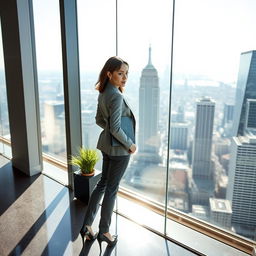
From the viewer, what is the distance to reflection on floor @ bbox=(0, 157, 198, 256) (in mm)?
2318

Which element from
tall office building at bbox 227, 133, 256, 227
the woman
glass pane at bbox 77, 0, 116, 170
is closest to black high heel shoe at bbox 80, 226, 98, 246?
the woman

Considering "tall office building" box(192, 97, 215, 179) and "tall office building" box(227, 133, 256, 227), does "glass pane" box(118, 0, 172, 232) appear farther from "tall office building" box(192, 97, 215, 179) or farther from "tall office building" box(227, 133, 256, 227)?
"tall office building" box(227, 133, 256, 227)

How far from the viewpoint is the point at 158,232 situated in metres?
2.57

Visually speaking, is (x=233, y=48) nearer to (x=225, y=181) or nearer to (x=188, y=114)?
(x=188, y=114)

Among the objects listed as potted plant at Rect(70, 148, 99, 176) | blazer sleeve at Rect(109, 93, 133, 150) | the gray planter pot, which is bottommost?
the gray planter pot

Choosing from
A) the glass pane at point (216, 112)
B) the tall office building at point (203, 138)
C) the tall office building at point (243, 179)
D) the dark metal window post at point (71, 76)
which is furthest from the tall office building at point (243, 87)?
the dark metal window post at point (71, 76)

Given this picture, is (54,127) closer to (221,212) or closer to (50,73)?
(50,73)

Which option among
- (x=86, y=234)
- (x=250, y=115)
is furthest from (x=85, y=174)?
(x=250, y=115)

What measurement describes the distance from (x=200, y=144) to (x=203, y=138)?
2.4 inches

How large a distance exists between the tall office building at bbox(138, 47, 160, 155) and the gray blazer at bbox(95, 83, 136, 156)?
480 millimetres

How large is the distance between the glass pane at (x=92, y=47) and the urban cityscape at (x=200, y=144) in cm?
54

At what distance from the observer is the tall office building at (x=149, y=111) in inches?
99.0

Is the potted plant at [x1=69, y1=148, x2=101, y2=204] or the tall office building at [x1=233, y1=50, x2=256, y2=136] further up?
the tall office building at [x1=233, y1=50, x2=256, y2=136]

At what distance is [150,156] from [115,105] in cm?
90
